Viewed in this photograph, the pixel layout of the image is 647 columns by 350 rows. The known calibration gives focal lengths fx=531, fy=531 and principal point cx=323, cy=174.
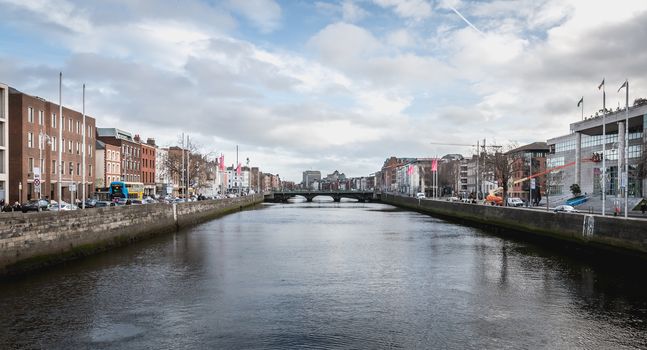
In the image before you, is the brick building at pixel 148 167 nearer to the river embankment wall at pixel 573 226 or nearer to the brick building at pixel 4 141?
the brick building at pixel 4 141

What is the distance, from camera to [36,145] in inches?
2576

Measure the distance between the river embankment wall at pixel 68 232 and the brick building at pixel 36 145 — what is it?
53.3ft

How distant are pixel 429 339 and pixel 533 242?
30844 mm

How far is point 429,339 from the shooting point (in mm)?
15586

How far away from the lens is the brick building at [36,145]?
2452 inches

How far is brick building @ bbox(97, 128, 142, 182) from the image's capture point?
100938 mm

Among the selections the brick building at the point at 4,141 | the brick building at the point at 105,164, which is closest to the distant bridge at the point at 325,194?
the brick building at the point at 105,164

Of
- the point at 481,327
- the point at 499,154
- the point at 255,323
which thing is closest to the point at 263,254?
the point at 255,323

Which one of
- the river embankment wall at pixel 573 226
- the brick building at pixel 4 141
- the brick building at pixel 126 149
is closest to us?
the river embankment wall at pixel 573 226

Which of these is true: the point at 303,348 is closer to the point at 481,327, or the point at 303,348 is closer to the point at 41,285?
the point at 481,327

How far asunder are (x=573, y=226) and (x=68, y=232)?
107 feet

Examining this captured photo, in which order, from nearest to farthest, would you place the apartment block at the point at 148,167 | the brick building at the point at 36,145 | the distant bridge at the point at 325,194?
the brick building at the point at 36,145
the apartment block at the point at 148,167
the distant bridge at the point at 325,194

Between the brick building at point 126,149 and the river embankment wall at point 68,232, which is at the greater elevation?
the brick building at point 126,149

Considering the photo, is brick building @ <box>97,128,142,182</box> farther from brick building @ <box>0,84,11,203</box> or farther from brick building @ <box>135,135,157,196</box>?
Result: brick building @ <box>0,84,11,203</box>
